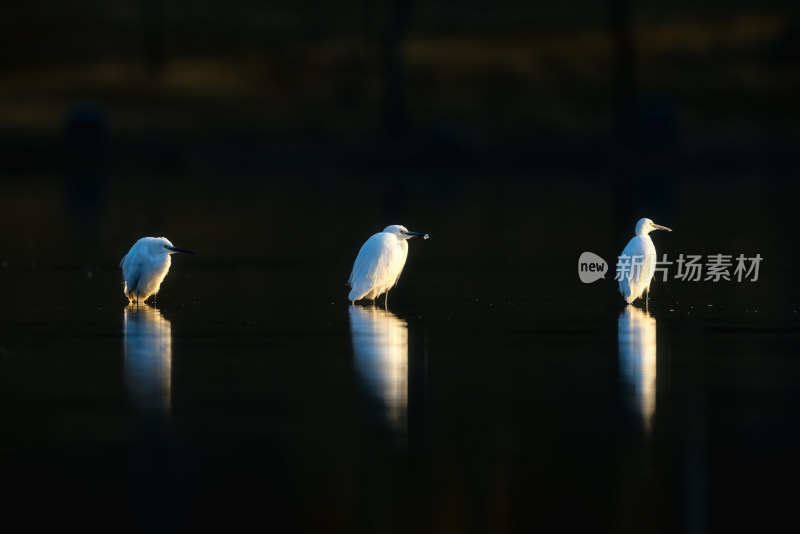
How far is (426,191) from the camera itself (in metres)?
39.5

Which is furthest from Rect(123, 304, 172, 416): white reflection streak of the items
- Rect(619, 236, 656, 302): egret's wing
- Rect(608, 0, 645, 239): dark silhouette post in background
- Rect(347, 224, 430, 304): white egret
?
Rect(608, 0, 645, 239): dark silhouette post in background

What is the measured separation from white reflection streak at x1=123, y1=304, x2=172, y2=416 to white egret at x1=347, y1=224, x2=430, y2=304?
1888 millimetres

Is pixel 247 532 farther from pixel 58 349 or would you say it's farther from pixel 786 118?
pixel 786 118

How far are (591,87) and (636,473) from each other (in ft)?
208

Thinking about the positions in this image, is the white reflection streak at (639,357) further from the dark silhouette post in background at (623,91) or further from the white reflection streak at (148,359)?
the dark silhouette post in background at (623,91)

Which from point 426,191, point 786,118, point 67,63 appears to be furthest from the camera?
point 67,63

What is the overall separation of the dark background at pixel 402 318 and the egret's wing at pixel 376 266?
270 mm

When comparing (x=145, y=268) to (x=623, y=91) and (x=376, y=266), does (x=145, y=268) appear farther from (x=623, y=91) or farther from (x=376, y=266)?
(x=623, y=91)

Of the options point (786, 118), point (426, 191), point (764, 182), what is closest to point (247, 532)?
point (426, 191)

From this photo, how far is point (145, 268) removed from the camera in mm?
14766

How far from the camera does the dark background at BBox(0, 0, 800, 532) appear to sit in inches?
300

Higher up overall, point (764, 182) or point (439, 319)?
point (764, 182)

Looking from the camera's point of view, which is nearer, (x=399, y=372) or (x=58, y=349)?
(x=399, y=372)

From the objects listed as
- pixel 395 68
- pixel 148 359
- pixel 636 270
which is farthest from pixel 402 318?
pixel 395 68
